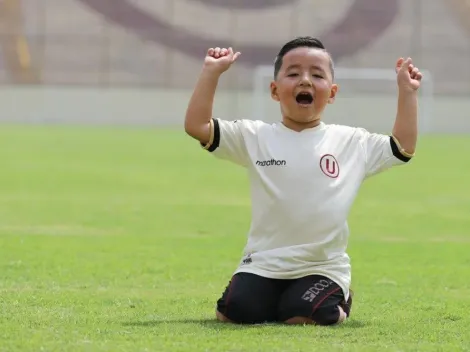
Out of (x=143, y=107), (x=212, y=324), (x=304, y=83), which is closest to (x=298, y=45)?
(x=304, y=83)

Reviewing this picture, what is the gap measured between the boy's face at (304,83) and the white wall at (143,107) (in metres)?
28.9

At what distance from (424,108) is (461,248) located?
2720 centimetres

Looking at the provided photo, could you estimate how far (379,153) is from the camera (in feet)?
16.9

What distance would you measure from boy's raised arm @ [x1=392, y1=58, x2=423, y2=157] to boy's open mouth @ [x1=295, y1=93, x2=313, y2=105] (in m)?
0.38

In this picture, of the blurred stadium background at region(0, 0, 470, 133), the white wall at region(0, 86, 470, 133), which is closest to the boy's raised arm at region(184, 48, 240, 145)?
the white wall at region(0, 86, 470, 133)

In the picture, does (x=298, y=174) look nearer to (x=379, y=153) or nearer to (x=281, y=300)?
(x=379, y=153)

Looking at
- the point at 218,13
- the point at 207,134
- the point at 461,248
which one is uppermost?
the point at 218,13

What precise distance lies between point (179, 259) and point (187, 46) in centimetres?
3247

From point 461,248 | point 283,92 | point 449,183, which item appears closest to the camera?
point 283,92

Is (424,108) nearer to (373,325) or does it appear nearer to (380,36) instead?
(380,36)

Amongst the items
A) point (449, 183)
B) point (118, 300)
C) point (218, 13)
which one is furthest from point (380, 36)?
→ point (118, 300)

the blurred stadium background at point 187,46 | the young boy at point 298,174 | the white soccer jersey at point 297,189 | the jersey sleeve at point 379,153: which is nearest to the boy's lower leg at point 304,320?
the young boy at point 298,174

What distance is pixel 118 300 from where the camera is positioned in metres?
5.55

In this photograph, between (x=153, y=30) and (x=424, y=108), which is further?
(x=153, y=30)
